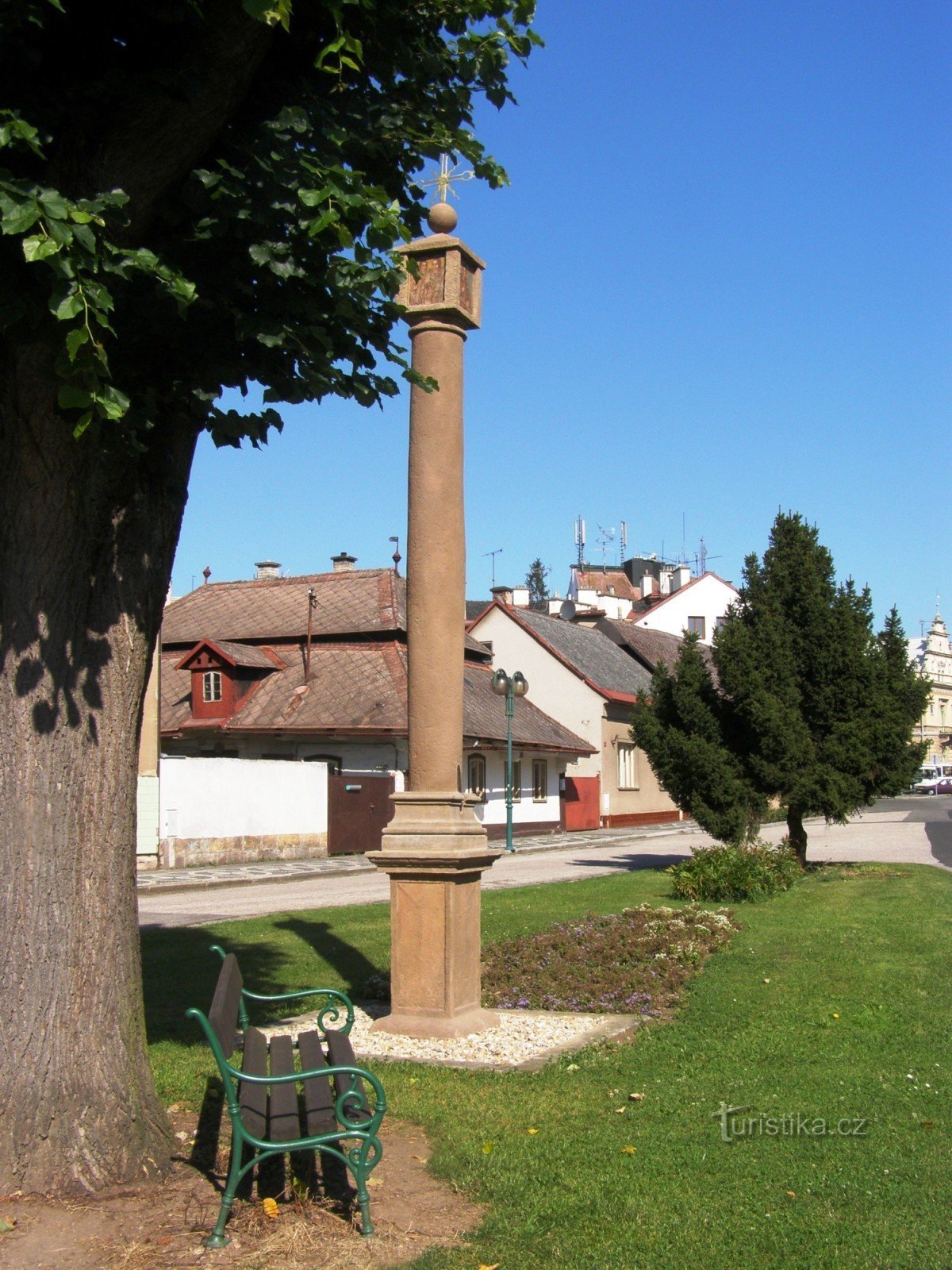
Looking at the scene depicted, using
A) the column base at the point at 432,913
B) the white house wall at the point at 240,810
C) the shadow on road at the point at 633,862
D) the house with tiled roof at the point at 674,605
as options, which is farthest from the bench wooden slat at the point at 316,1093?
the house with tiled roof at the point at 674,605

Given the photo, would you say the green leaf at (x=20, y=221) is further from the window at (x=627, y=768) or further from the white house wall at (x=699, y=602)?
the white house wall at (x=699, y=602)

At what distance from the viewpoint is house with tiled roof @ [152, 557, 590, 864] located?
99.2ft

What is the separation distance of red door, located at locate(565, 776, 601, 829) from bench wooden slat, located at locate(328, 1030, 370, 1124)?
34.6 metres

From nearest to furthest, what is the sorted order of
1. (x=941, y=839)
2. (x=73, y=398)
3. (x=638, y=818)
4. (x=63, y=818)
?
(x=73, y=398) < (x=63, y=818) < (x=941, y=839) < (x=638, y=818)

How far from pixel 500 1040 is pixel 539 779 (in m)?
30.3

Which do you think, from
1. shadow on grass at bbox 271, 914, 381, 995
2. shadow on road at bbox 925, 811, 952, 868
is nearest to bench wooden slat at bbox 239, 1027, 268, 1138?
shadow on grass at bbox 271, 914, 381, 995

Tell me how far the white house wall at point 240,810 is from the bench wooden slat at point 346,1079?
64.8 ft

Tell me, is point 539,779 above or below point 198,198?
below

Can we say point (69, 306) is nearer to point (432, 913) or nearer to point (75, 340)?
point (75, 340)

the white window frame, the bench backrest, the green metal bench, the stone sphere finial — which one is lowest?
the green metal bench

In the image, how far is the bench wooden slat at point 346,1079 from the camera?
180 inches

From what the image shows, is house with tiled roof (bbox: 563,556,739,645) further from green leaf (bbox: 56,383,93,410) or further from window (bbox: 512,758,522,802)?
green leaf (bbox: 56,383,93,410)

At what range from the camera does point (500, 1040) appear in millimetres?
7641

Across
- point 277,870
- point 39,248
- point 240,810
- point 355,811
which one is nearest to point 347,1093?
point 39,248
